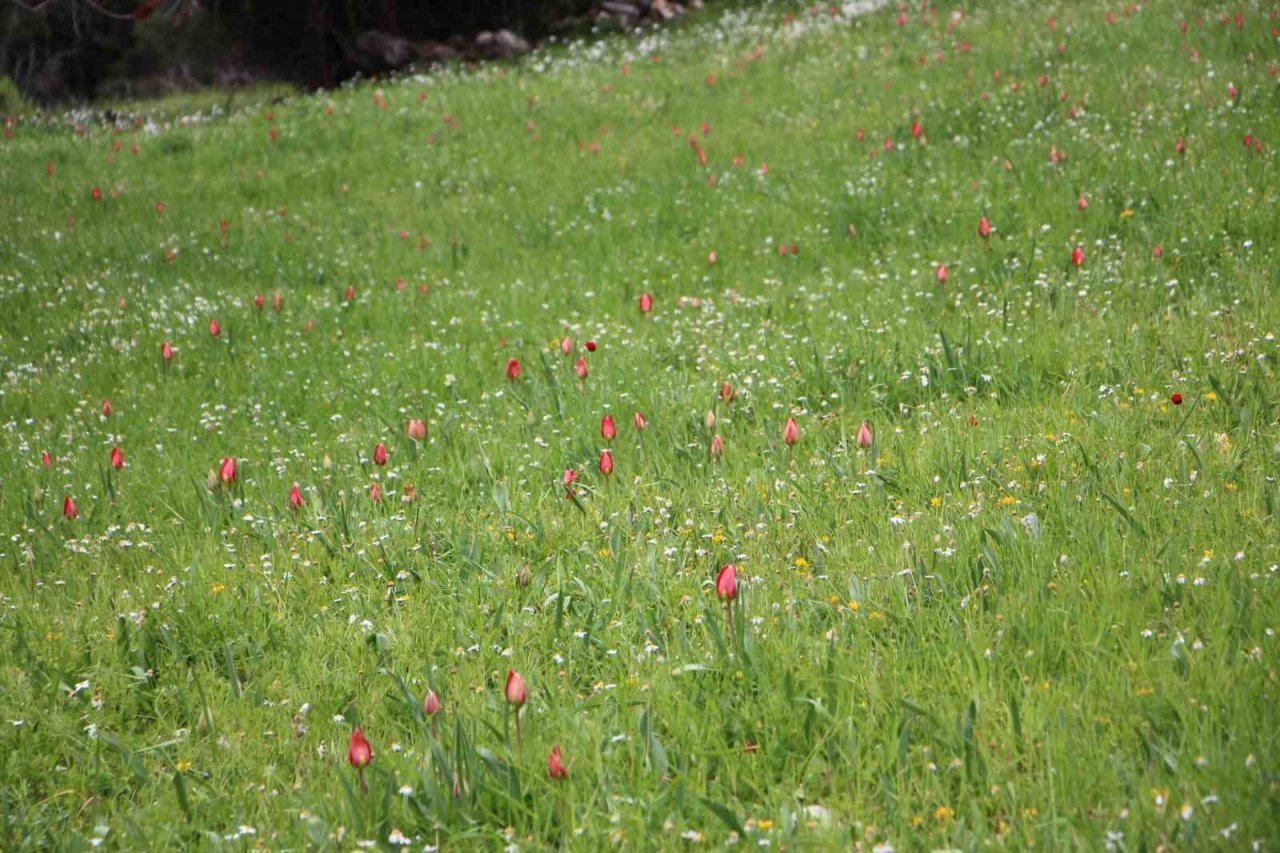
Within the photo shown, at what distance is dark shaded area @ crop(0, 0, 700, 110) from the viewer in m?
20.9

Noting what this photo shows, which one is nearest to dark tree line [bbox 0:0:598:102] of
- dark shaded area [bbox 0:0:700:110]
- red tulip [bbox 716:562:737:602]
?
dark shaded area [bbox 0:0:700:110]

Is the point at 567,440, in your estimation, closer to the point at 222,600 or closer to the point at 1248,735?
the point at 222,600

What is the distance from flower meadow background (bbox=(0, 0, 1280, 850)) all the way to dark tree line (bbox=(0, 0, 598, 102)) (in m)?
11.7

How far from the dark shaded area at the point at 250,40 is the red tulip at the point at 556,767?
19.3m

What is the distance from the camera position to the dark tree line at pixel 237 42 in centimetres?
2098

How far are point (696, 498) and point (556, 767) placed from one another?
72.9 inches

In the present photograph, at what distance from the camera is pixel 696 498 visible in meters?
4.63

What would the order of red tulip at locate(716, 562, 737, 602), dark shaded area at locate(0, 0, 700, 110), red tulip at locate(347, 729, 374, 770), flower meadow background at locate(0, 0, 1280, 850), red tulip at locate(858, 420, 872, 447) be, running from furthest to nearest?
dark shaded area at locate(0, 0, 700, 110) < red tulip at locate(858, 420, 872, 447) < red tulip at locate(716, 562, 737, 602) < flower meadow background at locate(0, 0, 1280, 850) < red tulip at locate(347, 729, 374, 770)

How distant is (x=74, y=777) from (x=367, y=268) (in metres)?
6.62

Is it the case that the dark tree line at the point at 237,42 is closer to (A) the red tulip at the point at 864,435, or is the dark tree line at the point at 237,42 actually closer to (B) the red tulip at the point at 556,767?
(A) the red tulip at the point at 864,435

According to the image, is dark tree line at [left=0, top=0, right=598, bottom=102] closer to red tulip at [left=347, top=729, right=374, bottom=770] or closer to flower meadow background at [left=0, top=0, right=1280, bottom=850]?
flower meadow background at [left=0, top=0, right=1280, bottom=850]

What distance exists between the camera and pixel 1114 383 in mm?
5219

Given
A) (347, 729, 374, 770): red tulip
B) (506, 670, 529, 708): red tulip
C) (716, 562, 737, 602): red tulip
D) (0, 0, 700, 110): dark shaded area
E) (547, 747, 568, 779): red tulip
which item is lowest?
(547, 747, 568, 779): red tulip

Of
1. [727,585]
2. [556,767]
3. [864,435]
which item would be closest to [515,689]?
[556,767]
